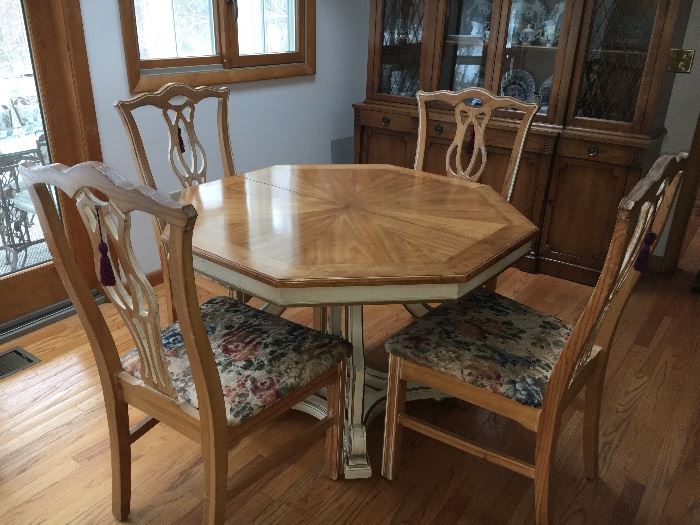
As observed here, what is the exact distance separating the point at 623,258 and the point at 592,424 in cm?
68

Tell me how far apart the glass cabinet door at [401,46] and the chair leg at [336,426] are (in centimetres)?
212

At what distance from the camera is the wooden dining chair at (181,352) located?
100cm

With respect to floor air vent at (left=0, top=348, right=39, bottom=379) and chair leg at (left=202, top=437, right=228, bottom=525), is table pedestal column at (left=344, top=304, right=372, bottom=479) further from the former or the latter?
floor air vent at (left=0, top=348, right=39, bottom=379)

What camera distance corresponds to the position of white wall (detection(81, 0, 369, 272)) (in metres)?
2.26

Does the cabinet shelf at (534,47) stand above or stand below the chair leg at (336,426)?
above

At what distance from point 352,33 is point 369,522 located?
278 cm

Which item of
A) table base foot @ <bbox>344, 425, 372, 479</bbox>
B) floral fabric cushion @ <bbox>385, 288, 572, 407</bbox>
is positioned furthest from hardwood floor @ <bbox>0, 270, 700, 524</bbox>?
floral fabric cushion @ <bbox>385, 288, 572, 407</bbox>

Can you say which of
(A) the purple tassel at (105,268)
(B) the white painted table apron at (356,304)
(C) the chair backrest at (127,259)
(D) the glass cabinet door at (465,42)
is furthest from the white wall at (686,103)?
(A) the purple tassel at (105,268)

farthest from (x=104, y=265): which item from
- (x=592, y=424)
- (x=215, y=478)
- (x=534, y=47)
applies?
(x=534, y=47)

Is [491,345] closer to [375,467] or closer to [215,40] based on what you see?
[375,467]

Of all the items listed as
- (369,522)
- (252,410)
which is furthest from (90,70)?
(369,522)

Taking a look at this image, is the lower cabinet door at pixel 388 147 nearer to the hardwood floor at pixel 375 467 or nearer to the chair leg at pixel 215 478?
the hardwood floor at pixel 375 467

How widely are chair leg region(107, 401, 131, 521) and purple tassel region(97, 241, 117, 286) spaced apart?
0.41m

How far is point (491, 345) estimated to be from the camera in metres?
1.44
